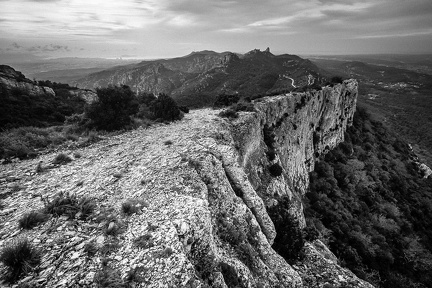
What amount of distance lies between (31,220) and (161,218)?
4.97 meters

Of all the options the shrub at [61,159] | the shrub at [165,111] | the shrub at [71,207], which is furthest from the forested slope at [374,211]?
the shrub at [61,159]

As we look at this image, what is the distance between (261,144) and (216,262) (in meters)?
18.9

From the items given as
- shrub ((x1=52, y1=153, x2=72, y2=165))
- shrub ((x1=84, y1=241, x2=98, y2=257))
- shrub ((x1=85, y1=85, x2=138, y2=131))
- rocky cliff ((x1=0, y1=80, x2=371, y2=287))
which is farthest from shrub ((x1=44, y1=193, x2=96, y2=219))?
shrub ((x1=85, y1=85, x2=138, y2=131))

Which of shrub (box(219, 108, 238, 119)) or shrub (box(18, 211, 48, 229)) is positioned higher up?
shrub (box(219, 108, 238, 119))

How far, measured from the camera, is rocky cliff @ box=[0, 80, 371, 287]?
22.9 ft

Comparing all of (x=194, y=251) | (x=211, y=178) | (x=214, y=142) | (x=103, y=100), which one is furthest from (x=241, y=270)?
(x=103, y=100)

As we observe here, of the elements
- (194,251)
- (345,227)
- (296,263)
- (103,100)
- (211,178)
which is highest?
(103,100)

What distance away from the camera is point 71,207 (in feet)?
29.6

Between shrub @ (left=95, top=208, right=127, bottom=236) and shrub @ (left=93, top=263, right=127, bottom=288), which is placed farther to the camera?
shrub @ (left=95, top=208, right=127, bottom=236)

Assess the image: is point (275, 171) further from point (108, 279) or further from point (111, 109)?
point (111, 109)

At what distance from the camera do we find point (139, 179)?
1191 centimetres

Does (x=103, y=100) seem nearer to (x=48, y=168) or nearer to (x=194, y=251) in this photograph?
(x=48, y=168)

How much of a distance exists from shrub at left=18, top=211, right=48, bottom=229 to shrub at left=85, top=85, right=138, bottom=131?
14.4 metres

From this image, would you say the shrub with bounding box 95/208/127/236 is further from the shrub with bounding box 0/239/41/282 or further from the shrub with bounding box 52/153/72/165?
the shrub with bounding box 52/153/72/165
